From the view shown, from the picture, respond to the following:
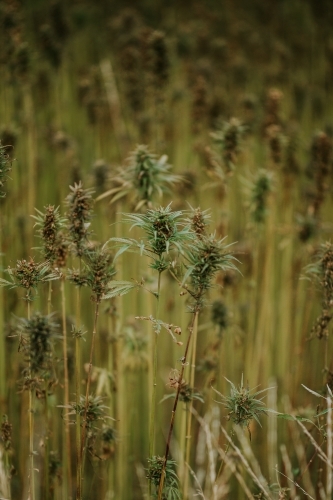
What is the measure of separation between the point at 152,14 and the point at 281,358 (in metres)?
2.17

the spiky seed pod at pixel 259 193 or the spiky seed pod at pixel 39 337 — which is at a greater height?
the spiky seed pod at pixel 259 193

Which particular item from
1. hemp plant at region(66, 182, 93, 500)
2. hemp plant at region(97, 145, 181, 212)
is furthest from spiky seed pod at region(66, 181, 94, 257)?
hemp plant at region(97, 145, 181, 212)

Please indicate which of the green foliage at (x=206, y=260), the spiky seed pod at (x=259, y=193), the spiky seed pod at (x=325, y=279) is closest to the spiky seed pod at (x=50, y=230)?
the green foliage at (x=206, y=260)

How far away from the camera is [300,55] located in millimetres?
2863

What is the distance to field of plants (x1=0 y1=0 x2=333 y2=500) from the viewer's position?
0.88 metres

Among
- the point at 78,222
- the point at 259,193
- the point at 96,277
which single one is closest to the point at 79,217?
the point at 78,222

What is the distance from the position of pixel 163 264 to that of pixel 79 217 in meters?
0.19

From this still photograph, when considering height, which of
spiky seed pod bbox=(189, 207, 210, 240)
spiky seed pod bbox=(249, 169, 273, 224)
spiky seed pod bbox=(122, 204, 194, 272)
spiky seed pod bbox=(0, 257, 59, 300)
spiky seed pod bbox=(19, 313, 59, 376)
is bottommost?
spiky seed pod bbox=(19, 313, 59, 376)

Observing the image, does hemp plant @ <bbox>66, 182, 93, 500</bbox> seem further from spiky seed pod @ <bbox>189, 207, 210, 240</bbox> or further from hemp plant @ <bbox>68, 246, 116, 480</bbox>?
spiky seed pod @ <bbox>189, 207, 210, 240</bbox>

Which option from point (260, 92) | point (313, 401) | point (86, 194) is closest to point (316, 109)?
point (260, 92)

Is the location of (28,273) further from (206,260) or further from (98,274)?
(206,260)

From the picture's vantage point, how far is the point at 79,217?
0.87 m

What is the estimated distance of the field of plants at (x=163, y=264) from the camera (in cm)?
88

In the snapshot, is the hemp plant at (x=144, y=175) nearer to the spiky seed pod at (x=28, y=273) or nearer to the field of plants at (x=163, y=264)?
the field of plants at (x=163, y=264)
